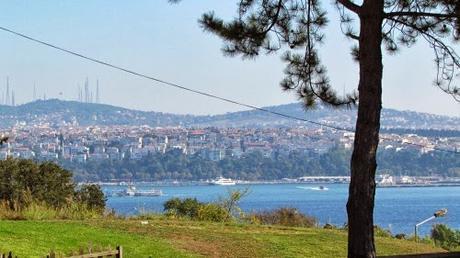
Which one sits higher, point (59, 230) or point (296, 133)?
point (296, 133)

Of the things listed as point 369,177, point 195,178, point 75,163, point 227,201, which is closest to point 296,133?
point 195,178

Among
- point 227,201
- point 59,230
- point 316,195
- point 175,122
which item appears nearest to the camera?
point 59,230

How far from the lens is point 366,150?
1012cm

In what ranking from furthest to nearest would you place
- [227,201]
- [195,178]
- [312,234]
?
[195,178] < [227,201] < [312,234]

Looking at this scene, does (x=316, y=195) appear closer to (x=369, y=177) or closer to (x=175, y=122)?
(x=175, y=122)

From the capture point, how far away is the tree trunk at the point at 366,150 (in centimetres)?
1008

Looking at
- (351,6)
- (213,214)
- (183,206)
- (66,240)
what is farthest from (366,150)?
(183,206)

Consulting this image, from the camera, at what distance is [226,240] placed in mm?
19453

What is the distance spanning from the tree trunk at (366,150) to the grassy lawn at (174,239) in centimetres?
645

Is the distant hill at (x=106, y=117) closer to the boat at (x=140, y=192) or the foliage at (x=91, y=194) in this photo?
the boat at (x=140, y=192)

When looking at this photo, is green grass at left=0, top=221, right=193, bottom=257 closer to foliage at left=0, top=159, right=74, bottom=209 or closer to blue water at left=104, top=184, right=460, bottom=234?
foliage at left=0, top=159, right=74, bottom=209

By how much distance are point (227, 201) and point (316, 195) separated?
10356 centimetres

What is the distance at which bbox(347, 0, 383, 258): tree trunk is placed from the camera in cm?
1008

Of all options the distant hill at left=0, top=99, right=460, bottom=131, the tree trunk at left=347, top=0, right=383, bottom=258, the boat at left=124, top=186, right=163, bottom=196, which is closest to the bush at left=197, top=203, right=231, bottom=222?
the tree trunk at left=347, top=0, right=383, bottom=258
